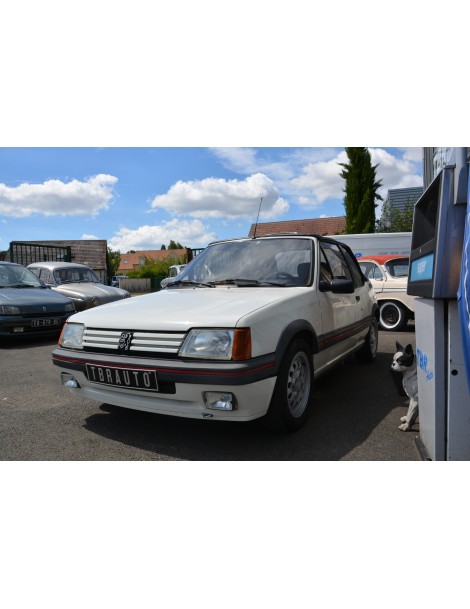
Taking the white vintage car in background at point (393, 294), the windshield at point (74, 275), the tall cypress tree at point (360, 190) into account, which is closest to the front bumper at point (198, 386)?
the white vintage car in background at point (393, 294)

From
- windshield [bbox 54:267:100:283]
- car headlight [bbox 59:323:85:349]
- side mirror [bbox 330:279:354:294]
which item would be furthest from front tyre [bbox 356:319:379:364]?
windshield [bbox 54:267:100:283]

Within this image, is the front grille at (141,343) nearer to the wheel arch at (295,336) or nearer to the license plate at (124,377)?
the license plate at (124,377)

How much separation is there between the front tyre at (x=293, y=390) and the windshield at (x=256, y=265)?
0.65 m

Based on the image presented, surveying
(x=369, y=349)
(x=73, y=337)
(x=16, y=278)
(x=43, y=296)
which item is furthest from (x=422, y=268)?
(x=16, y=278)

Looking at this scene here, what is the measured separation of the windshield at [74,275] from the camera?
9.88 meters

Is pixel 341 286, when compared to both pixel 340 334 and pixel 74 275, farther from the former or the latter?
pixel 74 275

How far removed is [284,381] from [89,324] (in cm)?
148

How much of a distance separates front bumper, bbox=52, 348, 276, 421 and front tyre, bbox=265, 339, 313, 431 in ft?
0.47

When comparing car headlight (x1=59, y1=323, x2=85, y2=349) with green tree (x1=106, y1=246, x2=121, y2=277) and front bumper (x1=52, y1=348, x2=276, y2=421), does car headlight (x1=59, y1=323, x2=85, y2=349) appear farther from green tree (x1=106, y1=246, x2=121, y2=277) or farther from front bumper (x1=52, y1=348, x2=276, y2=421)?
green tree (x1=106, y1=246, x2=121, y2=277)

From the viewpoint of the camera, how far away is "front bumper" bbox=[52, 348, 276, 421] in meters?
2.46

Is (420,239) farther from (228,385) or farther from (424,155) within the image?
(228,385)

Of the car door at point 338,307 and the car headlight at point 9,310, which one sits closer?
the car door at point 338,307

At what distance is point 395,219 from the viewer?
2955 cm

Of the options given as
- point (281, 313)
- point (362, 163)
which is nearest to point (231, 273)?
point (281, 313)
